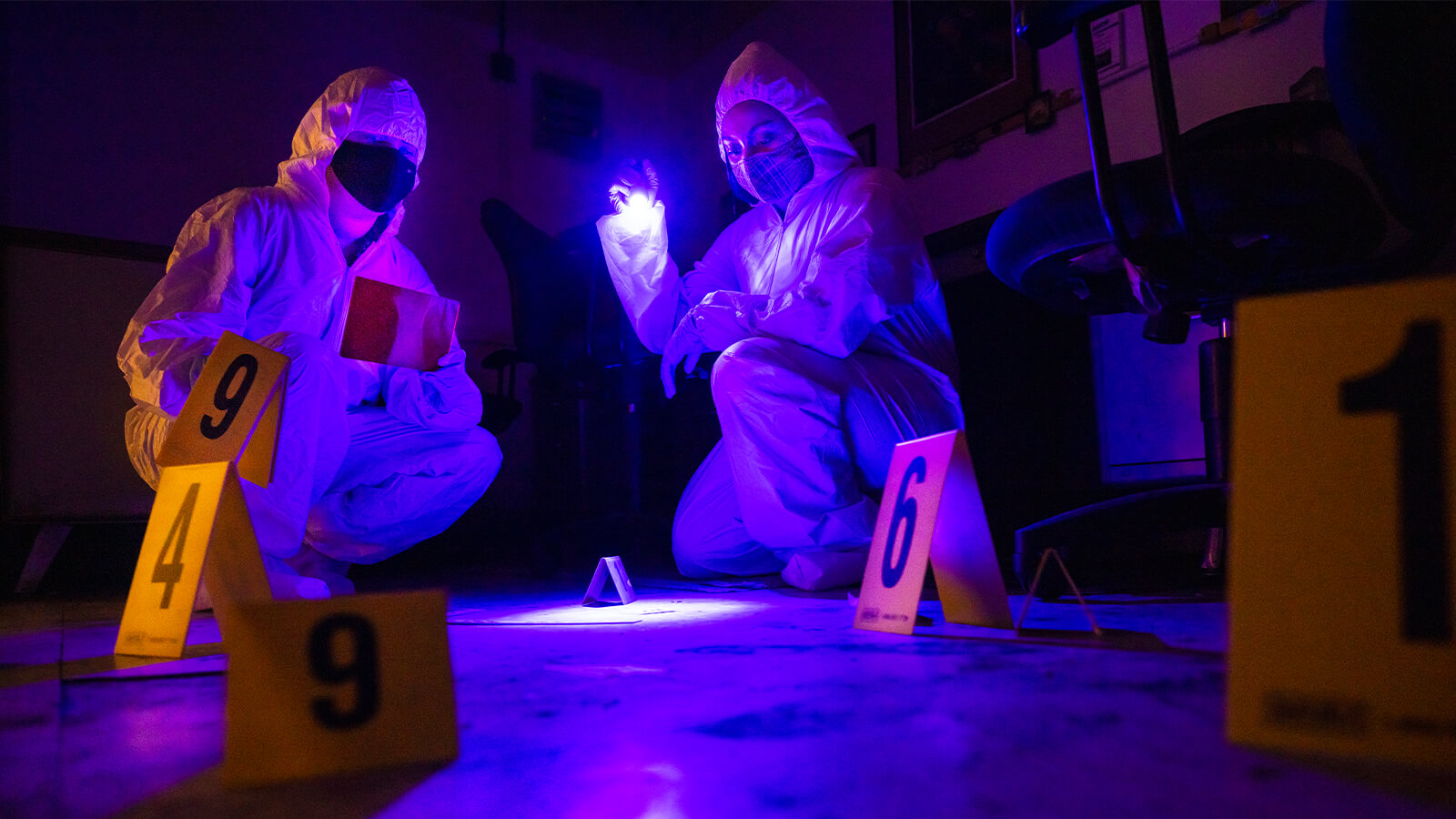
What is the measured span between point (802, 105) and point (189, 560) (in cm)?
149

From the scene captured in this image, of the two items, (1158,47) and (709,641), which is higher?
(1158,47)

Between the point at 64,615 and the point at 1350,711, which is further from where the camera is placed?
the point at 64,615

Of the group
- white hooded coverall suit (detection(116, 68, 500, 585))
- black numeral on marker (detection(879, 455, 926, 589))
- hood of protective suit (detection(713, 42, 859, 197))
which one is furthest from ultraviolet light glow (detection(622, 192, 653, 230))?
black numeral on marker (detection(879, 455, 926, 589))

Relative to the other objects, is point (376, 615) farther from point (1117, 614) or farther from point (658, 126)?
point (658, 126)

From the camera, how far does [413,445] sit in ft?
6.50

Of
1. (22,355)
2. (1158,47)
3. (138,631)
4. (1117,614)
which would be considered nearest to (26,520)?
(22,355)

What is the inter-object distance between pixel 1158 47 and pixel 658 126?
12.0 feet

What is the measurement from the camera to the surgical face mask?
201 centimetres

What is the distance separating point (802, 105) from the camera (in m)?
1.92

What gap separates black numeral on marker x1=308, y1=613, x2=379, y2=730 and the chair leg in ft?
8.04

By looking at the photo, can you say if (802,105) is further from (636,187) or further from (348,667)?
(348,667)

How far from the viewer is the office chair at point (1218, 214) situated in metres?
0.87

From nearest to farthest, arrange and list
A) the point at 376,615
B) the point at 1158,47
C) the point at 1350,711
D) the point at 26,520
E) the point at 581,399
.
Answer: the point at 1350,711 < the point at 376,615 < the point at 1158,47 < the point at 26,520 < the point at 581,399

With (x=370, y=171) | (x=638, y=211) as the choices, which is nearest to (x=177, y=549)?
(x=370, y=171)
